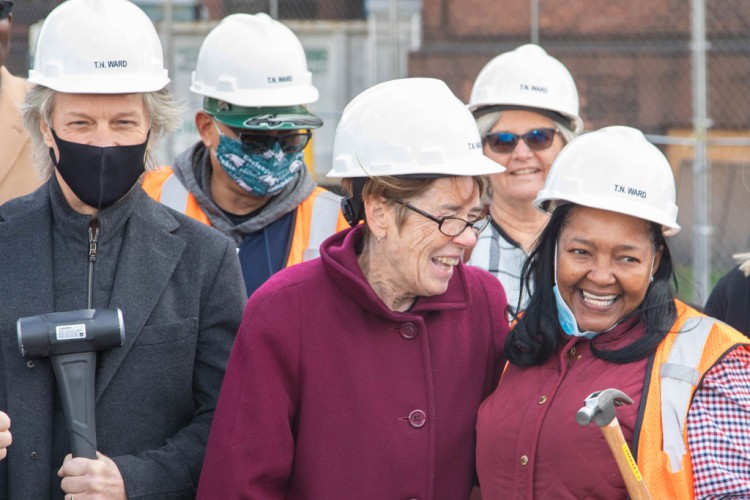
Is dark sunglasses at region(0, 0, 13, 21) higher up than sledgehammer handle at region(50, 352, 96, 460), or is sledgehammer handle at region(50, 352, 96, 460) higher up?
dark sunglasses at region(0, 0, 13, 21)

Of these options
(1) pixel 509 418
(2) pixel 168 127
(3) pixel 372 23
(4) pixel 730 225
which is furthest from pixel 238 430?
(4) pixel 730 225

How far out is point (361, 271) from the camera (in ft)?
10.9

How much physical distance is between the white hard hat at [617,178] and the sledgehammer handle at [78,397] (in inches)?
53.1

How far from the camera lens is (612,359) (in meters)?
3.11

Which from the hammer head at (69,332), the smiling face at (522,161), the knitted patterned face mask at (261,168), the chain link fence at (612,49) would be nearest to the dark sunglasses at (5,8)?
the knitted patterned face mask at (261,168)

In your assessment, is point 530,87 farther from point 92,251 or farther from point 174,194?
point 92,251

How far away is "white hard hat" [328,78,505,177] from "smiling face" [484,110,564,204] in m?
1.54

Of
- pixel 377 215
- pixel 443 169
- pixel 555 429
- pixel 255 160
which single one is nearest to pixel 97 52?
pixel 377 215

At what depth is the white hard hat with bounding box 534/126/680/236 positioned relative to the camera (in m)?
3.16

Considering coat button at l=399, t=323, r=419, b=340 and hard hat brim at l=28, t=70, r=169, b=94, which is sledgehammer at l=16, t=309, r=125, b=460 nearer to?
hard hat brim at l=28, t=70, r=169, b=94

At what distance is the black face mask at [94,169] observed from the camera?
128 inches

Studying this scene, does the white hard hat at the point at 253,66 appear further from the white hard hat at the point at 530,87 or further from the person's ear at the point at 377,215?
the person's ear at the point at 377,215

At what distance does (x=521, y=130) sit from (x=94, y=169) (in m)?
2.15

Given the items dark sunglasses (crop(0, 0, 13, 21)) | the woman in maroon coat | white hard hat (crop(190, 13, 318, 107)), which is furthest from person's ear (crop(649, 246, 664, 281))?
dark sunglasses (crop(0, 0, 13, 21))
